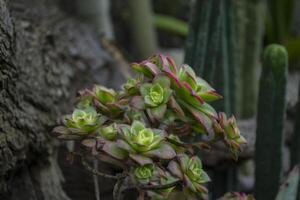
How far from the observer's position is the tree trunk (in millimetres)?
1269

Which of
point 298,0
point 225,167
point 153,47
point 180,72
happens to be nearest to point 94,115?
point 180,72

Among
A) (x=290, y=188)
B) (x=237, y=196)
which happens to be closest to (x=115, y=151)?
(x=237, y=196)

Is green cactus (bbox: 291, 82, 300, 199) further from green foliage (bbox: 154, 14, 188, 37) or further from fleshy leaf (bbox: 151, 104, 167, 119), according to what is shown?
green foliage (bbox: 154, 14, 188, 37)

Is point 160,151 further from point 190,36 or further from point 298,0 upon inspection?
point 298,0

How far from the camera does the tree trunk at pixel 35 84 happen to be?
1.27 meters

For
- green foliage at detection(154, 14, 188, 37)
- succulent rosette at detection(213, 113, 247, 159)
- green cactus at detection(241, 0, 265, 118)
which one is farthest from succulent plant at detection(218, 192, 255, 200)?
green foliage at detection(154, 14, 188, 37)

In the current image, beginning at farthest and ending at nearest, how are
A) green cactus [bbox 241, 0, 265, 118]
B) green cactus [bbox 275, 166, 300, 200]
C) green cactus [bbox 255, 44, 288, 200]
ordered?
1. green cactus [bbox 241, 0, 265, 118]
2. green cactus [bbox 255, 44, 288, 200]
3. green cactus [bbox 275, 166, 300, 200]

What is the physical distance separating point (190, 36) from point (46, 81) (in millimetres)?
443

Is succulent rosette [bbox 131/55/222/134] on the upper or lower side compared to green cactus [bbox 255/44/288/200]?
upper

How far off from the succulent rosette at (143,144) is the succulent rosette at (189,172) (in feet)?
0.18

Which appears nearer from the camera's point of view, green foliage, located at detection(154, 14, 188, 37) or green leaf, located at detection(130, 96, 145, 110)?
green leaf, located at detection(130, 96, 145, 110)

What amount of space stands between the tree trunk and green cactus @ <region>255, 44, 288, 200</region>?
54 centimetres

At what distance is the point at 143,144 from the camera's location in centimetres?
95

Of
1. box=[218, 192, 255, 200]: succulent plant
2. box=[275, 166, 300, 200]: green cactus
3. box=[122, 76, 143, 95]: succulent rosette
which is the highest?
box=[122, 76, 143, 95]: succulent rosette
